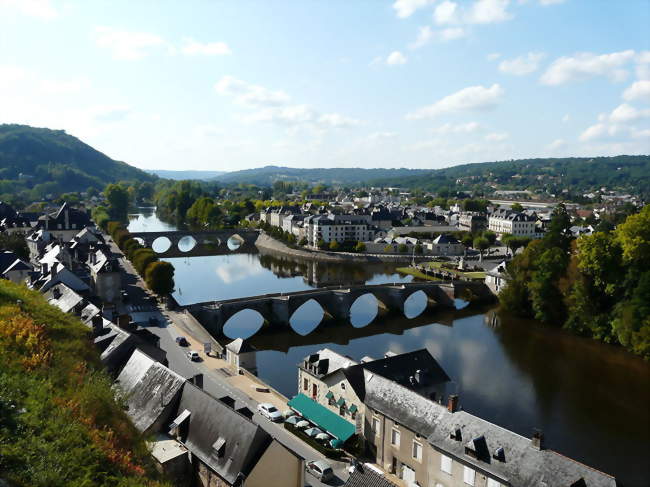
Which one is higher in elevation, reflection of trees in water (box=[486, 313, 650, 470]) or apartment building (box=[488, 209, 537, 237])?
apartment building (box=[488, 209, 537, 237])

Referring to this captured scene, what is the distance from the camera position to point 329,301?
4856cm

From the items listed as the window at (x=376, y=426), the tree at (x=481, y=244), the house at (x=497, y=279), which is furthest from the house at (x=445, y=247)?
the window at (x=376, y=426)

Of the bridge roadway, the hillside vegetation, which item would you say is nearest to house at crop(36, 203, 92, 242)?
the bridge roadway

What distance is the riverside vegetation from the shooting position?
39406 mm

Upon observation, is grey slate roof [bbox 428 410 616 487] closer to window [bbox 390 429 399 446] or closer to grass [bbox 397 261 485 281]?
window [bbox 390 429 399 446]

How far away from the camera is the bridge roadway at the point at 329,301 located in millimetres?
42156

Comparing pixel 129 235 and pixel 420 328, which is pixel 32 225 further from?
pixel 420 328

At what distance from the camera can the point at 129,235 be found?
78.1m

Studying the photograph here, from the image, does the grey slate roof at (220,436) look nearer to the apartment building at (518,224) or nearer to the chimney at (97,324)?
the chimney at (97,324)

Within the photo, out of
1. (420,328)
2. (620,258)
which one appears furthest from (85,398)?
(620,258)

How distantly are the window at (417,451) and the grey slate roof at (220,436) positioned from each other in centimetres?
686

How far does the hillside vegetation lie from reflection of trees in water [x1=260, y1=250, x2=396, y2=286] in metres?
49.7

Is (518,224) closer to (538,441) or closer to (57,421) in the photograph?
(538,441)

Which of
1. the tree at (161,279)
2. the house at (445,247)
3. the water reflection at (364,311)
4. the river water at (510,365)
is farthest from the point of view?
the house at (445,247)
